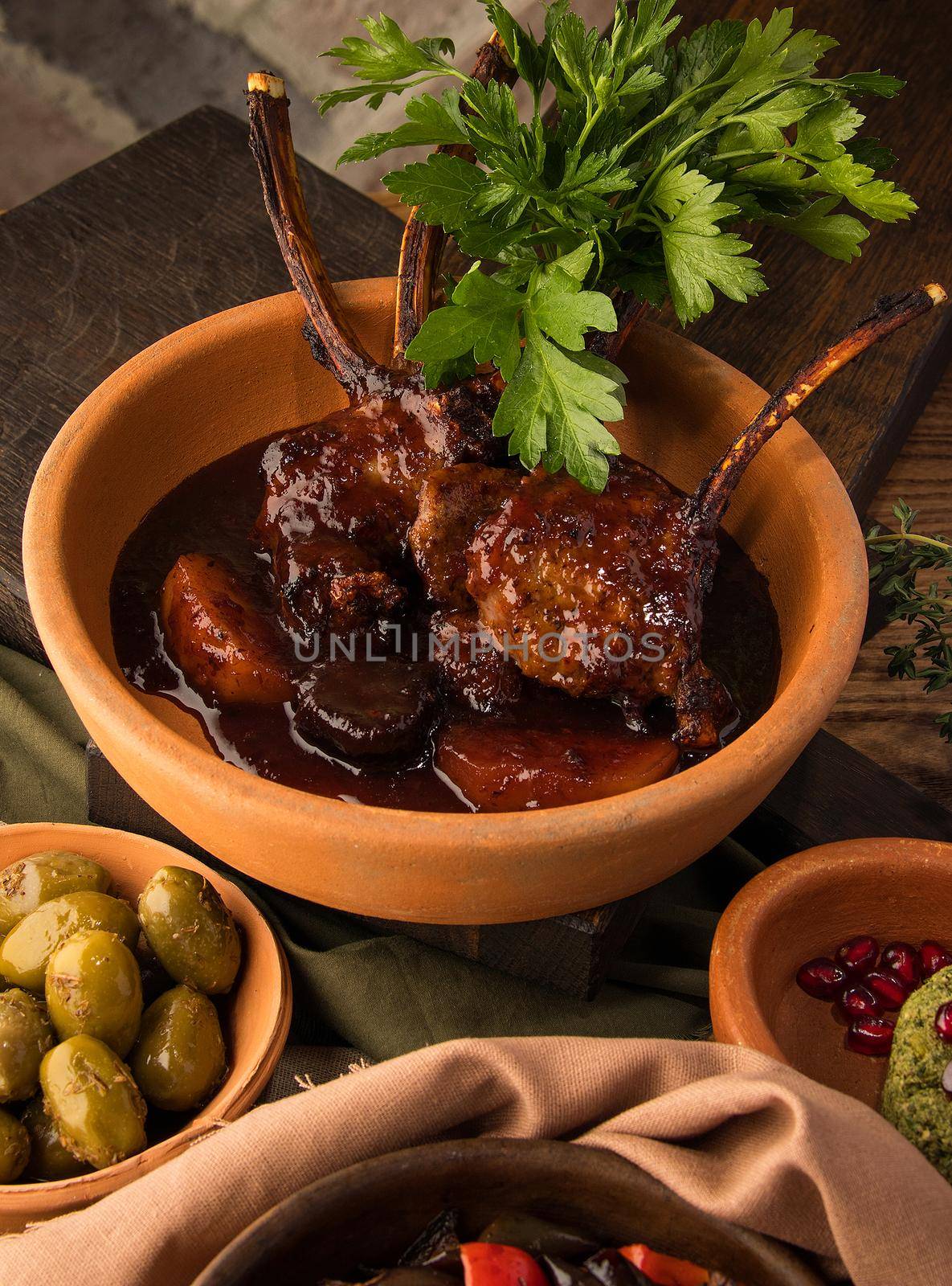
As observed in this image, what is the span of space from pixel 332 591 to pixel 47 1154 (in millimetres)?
882

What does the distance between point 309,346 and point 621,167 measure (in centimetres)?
67

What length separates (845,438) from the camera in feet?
8.73

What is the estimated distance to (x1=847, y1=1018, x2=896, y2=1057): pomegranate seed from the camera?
1820 millimetres

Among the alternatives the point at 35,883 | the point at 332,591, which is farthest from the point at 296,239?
the point at 35,883

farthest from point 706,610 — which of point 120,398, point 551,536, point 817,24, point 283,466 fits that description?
point 817,24

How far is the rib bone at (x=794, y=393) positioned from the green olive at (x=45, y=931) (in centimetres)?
108

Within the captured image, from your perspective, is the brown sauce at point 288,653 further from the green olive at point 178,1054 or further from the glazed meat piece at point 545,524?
the green olive at point 178,1054

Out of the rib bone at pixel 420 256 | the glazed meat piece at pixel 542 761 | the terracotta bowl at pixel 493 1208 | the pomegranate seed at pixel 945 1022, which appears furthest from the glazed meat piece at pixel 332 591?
the pomegranate seed at pixel 945 1022

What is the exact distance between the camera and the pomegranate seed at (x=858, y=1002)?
1860mm

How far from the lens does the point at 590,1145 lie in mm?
1468

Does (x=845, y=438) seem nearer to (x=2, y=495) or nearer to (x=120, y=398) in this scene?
(x=120, y=398)

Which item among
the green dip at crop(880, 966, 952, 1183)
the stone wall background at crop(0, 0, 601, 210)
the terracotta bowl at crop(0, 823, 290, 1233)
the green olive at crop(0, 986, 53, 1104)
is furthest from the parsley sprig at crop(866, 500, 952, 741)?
the stone wall background at crop(0, 0, 601, 210)

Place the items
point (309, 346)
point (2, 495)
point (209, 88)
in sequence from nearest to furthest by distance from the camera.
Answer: point (309, 346) → point (2, 495) → point (209, 88)

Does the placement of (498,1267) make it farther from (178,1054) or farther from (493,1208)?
(178,1054)
